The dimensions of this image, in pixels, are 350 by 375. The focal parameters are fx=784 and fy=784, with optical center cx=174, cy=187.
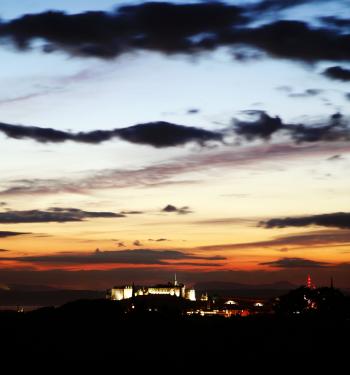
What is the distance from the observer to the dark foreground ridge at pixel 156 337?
77188 mm

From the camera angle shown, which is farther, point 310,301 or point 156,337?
point 310,301

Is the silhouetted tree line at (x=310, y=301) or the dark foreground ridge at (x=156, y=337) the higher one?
the silhouetted tree line at (x=310, y=301)

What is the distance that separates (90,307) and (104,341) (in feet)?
190

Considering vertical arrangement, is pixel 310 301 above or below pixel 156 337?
above

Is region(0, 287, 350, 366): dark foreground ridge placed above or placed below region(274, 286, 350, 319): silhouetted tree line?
below

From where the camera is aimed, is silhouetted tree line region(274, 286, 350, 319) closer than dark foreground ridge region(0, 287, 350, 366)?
No

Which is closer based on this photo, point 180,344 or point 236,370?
point 236,370

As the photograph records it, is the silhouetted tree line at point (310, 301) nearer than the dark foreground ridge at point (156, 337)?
No

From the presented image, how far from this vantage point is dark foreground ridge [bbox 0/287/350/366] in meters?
77.2

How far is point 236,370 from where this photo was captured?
64.9 meters

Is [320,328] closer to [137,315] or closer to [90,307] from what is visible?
[137,315]

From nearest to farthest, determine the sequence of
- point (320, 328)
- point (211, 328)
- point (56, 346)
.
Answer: point (56, 346) → point (320, 328) → point (211, 328)

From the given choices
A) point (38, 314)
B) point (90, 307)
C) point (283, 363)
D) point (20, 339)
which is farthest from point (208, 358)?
point (90, 307)

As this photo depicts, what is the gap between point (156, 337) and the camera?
98.4 m
